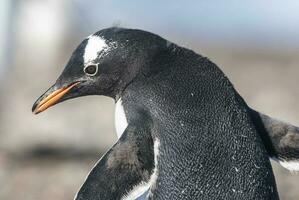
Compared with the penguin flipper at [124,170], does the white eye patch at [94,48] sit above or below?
above

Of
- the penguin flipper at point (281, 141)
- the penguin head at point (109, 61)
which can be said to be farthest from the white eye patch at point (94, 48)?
the penguin flipper at point (281, 141)

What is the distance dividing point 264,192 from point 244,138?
0.69 ft

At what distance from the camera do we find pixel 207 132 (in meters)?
4.64

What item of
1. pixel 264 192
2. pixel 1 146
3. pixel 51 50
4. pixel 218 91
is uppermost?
pixel 218 91

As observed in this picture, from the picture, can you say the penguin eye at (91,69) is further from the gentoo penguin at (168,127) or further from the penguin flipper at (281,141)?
the penguin flipper at (281,141)

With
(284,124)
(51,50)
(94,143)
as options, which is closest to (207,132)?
(284,124)

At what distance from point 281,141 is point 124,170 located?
0.68 metres

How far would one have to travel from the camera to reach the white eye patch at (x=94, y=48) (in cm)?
477

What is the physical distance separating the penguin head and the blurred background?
0.52 m

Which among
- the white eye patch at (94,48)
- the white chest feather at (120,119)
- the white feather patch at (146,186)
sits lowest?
the white feather patch at (146,186)

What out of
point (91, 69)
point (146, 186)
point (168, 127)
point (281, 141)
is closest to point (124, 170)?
point (146, 186)

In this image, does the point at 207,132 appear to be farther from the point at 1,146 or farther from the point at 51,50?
the point at 51,50

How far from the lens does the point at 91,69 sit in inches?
190

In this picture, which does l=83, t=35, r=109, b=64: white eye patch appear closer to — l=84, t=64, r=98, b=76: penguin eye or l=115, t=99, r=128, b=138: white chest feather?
l=84, t=64, r=98, b=76: penguin eye
